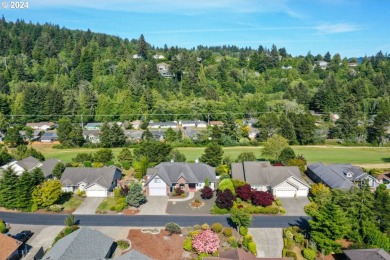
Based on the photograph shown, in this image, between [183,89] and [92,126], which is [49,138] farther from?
[183,89]

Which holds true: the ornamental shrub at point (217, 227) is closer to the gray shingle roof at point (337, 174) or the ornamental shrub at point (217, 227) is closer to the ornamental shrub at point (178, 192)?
the ornamental shrub at point (178, 192)

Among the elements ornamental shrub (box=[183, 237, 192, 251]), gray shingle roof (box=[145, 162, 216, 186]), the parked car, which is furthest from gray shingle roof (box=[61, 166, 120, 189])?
ornamental shrub (box=[183, 237, 192, 251])

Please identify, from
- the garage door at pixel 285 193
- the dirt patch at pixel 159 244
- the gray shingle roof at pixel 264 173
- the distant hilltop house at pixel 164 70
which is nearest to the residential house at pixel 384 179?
the gray shingle roof at pixel 264 173

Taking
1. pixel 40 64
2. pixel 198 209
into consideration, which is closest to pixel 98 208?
pixel 198 209

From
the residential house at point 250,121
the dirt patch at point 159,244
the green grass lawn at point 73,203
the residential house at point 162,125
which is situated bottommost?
the green grass lawn at point 73,203

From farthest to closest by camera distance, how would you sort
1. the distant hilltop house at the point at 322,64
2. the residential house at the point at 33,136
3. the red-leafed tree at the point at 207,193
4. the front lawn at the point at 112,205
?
the distant hilltop house at the point at 322,64 < the residential house at the point at 33,136 < the red-leafed tree at the point at 207,193 < the front lawn at the point at 112,205

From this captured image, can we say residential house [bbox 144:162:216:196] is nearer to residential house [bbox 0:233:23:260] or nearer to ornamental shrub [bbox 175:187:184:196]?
ornamental shrub [bbox 175:187:184:196]
